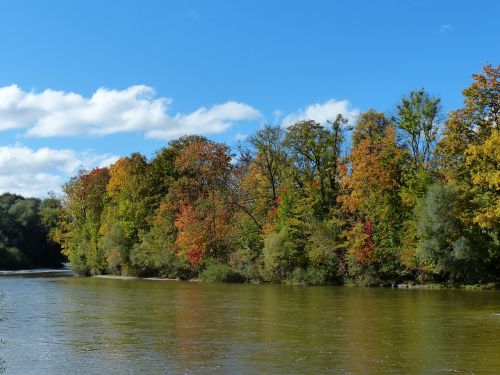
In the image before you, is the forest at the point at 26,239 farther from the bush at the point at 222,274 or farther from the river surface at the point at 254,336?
the river surface at the point at 254,336

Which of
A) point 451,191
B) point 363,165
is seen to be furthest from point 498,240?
point 363,165

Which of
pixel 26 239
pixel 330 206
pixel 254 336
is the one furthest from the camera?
pixel 26 239

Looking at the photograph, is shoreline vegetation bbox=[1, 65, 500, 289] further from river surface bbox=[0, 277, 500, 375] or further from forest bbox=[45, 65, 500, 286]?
river surface bbox=[0, 277, 500, 375]

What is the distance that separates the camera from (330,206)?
61000mm

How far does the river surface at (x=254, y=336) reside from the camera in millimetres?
18109

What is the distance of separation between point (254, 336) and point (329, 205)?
38.7 meters

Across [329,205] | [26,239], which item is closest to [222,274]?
[329,205]

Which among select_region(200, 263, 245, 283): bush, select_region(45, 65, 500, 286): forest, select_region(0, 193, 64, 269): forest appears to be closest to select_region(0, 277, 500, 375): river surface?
select_region(45, 65, 500, 286): forest

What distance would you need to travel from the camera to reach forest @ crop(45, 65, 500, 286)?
4862 centimetres

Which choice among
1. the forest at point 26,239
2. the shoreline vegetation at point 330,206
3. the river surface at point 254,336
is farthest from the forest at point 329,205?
the forest at point 26,239

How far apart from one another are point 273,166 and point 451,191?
78.9ft

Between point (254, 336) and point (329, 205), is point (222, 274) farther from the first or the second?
point (254, 336)

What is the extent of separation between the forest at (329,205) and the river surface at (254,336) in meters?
9.24

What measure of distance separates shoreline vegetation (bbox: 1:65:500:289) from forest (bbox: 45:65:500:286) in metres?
0.11
